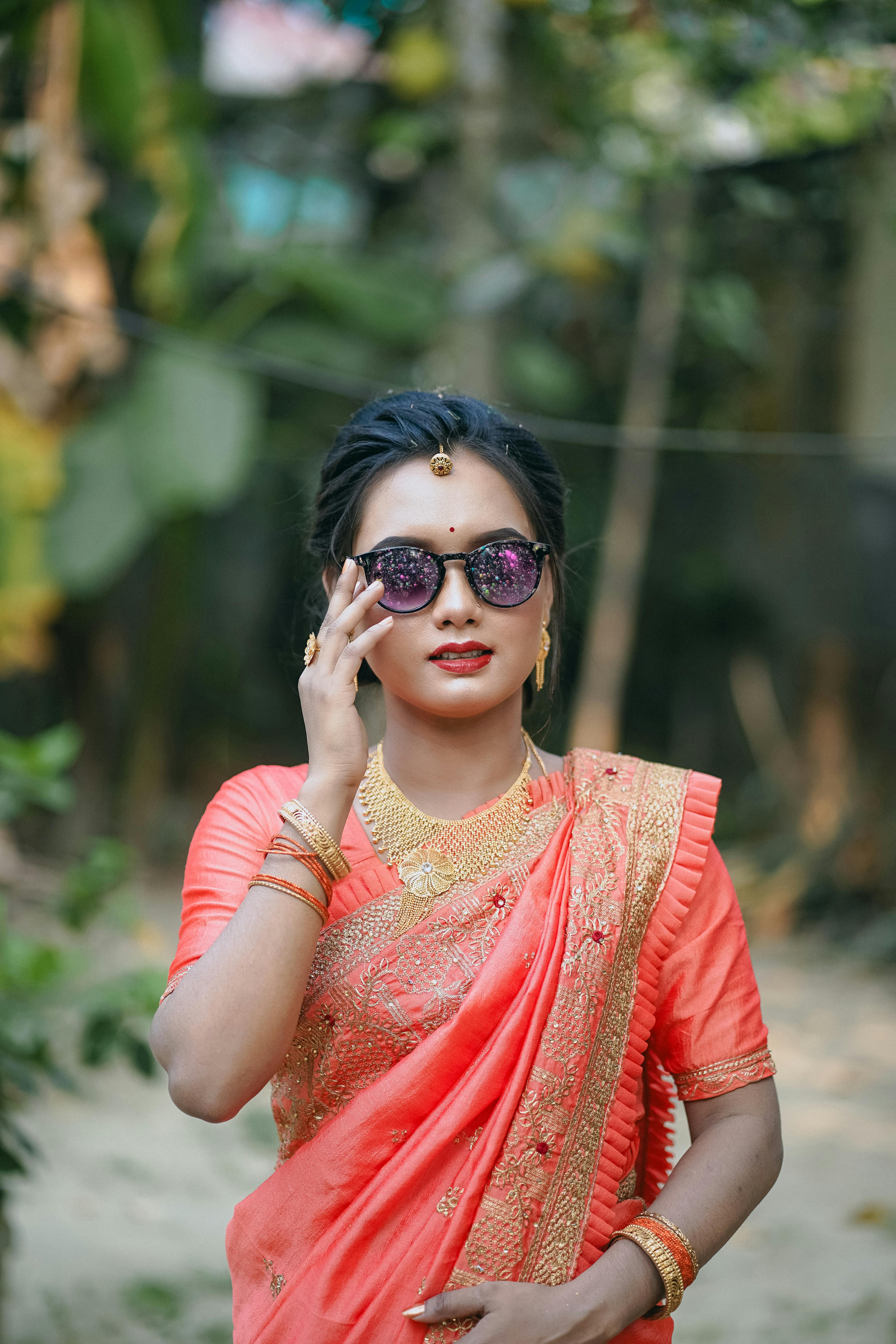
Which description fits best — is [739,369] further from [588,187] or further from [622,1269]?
[622,1269]

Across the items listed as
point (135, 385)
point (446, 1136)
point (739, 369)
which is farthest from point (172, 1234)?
point (739, 369)

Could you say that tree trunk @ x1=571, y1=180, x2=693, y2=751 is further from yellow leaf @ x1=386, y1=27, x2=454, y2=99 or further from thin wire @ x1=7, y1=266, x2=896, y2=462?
yellow leaf @ x1=386, y1=27, x2=454, y2=99

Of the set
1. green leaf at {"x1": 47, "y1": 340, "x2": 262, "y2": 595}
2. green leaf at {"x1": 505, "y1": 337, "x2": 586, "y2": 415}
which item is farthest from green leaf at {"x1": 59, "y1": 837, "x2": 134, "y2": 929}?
green leaf at {"x1": 505, "y1": 337, "x2": 586, "y2": 415}

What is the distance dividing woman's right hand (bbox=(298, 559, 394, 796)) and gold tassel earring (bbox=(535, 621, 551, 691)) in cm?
29

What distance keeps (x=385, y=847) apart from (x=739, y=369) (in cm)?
685

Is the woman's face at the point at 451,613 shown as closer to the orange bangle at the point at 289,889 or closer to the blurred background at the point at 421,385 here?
the orange bangle at the point at 289,889

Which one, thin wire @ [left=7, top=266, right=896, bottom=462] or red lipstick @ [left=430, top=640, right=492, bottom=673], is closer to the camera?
red lipstick @ [left=430, top=640, right=492, bottom=673]

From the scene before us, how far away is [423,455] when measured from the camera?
179cm

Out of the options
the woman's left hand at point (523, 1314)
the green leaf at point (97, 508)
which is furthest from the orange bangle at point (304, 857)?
the green leaf at point (97, 508)

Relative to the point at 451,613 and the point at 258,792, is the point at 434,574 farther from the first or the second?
the point at 258,792

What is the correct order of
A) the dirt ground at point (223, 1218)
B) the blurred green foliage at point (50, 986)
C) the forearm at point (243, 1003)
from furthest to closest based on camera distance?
the dirt ground at point (223, 1218) → the blurred green foliage at point (50, 986) → the forearm at point (243, 1003)

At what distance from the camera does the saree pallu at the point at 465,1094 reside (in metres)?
1.63

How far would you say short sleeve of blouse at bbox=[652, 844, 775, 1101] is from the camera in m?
1.71

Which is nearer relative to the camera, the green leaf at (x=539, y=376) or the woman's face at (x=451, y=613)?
the woman's face at (x=451, y=613)
